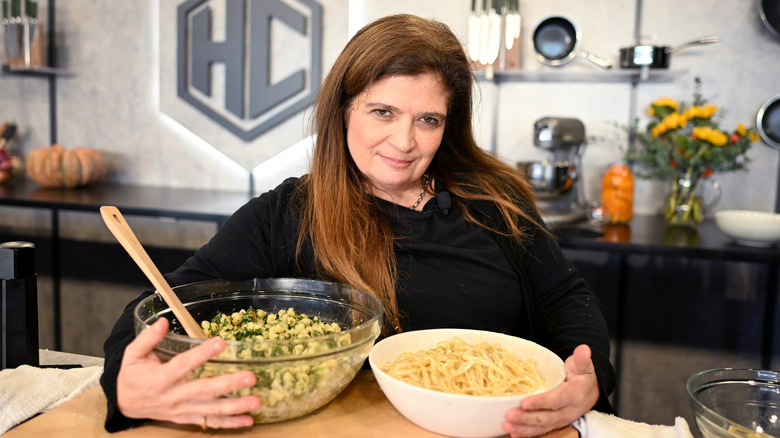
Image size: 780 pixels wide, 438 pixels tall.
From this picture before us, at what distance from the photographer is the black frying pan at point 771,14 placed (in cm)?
273

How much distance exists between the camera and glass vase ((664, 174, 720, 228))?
274cm

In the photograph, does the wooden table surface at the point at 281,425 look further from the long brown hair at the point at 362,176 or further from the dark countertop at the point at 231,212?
the dark countertop at the point at 231,212

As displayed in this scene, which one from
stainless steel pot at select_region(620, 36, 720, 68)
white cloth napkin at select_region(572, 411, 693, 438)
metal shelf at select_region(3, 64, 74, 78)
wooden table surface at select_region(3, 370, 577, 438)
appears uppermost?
stainless steel pot at select_region(620, 36, 720, 68)

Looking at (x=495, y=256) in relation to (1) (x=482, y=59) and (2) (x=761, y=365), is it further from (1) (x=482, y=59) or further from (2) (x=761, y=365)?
(2) (x=761, y=365)

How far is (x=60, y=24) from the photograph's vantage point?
143 inches

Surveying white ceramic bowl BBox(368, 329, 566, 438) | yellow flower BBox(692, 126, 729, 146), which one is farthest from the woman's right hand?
yellow flower BBox(692, 126, 729, 146)

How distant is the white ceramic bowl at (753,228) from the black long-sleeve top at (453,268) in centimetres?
119

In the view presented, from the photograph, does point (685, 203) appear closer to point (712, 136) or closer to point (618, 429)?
point (712, 136)

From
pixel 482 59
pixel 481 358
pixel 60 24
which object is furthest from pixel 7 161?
pixel 481 358

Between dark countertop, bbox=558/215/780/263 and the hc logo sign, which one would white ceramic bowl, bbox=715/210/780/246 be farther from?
the hc logo sign

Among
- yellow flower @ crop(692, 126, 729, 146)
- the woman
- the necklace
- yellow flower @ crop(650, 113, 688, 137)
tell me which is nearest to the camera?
the woman

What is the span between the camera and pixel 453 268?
1.45m

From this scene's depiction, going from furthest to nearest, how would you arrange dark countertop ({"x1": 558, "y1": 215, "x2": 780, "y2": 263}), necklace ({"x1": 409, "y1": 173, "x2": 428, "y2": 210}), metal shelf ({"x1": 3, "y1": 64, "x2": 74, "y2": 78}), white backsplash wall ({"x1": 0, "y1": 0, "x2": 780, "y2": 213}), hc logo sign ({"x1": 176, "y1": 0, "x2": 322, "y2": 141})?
metal shelf ({"x1": 3, "y1": 64, "x2": 74, "y2": 78}) → hc logo sign ({"x1": 176, "y1": 0, "x2": 322, "y2": 141}) → white backsplash wall ({"x1": 0, "y1": 0, "x2": 780, "y2": 213}) → dark countertop ({"x1": 558, "y1": 215, "x2": 780, "y2": 263}) → necklace ({"x1": 409, "y1": 173, "x2": 428, "y2": 210})

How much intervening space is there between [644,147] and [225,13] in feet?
7.08
